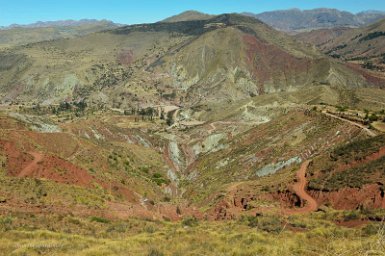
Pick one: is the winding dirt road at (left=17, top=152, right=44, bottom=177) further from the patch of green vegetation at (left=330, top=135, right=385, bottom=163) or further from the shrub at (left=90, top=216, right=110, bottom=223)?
the patch of green vegetation at (left=330, top=135, right=385, bottom=163)

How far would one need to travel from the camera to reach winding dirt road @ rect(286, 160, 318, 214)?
157 ft

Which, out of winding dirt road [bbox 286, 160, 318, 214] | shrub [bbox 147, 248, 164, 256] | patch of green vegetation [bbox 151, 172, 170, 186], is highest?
shrub [bbox 147, 248, 164, 256]

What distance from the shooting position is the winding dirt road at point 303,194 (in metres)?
47.9

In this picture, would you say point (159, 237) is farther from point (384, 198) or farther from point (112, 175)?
point (112, 175)

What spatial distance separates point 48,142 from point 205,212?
28.2 m

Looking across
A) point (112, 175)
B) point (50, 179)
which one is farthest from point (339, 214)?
point (112, 175)

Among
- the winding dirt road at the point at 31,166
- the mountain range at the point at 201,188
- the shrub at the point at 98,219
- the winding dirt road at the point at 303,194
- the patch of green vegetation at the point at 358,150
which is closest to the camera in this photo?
the mountain range at the point at 201,188

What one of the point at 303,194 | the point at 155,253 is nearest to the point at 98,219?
the point at 155,253

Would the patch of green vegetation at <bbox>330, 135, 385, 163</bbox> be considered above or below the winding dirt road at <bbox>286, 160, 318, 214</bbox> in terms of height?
above

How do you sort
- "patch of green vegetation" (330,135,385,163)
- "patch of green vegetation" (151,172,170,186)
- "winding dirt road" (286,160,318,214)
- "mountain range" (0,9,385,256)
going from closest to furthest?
"mountain range" (0,9,385,256) → "winding dirt road" (286,160,318,214) → "patch of green vegetation" (330,135,385,163) → "patch of green vegetation" (151,172,170,186)

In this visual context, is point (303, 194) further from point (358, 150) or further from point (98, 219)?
point (98, 219)

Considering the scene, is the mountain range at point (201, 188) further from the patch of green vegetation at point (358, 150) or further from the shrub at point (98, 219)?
the patch of green vegetation at point (358, 150)

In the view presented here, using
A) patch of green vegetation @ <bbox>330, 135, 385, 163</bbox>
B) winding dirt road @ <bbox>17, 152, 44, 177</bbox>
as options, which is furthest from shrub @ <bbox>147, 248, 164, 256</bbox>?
patch of green vegetation @ <bbox>330, 135, 385, 163</bbox>

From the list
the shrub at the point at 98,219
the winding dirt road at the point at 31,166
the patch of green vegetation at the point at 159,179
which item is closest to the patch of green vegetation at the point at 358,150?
the patch of green vegetation at the point at 159,179
